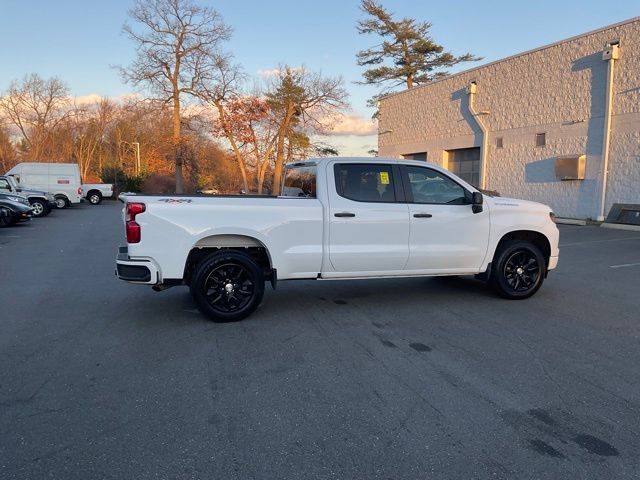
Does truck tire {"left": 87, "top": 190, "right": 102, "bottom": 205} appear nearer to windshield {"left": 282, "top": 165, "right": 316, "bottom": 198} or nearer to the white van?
the white van

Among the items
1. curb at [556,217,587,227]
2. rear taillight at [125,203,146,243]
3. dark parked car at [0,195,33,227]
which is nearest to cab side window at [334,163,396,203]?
rear taillight at [125,203,146,243]

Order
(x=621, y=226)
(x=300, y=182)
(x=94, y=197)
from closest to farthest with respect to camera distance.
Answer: (x=300, y=182), (x=621, y=226), (x=94, y=197)

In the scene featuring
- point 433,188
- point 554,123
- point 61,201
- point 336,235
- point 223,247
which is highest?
point 554,123

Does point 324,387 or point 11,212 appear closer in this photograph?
point 324,387

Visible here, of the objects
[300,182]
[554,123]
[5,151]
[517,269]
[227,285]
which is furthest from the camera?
[5,151]

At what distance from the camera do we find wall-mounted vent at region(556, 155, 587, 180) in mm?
18094

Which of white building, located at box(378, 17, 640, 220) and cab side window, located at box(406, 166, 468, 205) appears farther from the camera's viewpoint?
white building, located at box(378, 17, 640, 220)

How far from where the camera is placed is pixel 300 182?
6613 mm

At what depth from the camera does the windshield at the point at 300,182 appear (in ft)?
20.4

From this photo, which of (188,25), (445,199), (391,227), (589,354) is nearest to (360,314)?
(391,227)

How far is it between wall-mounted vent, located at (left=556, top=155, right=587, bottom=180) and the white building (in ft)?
0.12

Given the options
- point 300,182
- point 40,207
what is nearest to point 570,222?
point 300,182

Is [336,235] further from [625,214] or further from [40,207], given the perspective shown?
[40,207]

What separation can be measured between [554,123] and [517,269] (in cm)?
1478
